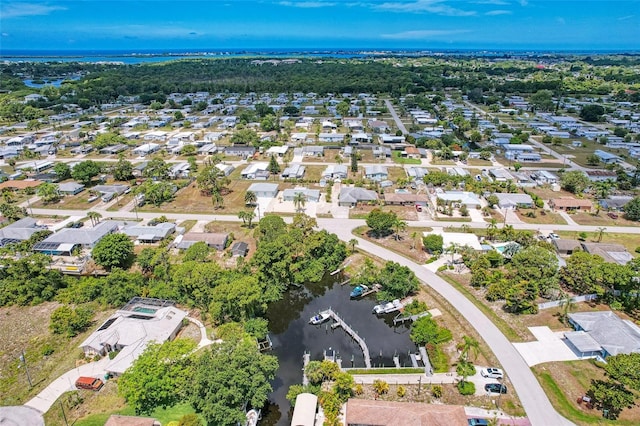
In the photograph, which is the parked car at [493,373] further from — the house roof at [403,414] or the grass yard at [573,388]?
the house roof at [403,414]

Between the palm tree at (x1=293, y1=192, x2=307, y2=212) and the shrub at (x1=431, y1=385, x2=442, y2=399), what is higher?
the palm tree at (x1=293, y1=192, x2=307, y2=212)

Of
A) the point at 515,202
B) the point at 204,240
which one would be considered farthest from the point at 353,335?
the point at 515,202

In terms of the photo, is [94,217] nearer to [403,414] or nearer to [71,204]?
[71,204]

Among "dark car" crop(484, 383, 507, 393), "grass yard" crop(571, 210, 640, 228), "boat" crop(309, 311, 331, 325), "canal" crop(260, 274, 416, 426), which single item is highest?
"grass yard" crop(571, 210, 640, 228)

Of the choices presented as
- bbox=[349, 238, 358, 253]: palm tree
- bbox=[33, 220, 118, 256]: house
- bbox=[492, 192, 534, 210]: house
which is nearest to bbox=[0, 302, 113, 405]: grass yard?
bbox=[33, 220, 118, 256]: house

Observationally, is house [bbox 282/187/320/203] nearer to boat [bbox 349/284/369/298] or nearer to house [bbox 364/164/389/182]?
house [bbox 364/164/389/182]

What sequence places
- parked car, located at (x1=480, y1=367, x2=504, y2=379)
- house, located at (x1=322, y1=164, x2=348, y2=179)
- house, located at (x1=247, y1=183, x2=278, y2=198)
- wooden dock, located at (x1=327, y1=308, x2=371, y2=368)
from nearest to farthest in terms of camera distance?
parked car, located at (x1=480, y1=367, x2=504, y2=379) → wooden dock, located at (x1=327, y1=308, x2=371, y2=368) → house, located at (x1=247, y1=183, x2=278, y2=198) → house, located at (x1=322, y1=164, x2=348, y2=179)

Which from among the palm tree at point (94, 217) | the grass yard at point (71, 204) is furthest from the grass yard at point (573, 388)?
the grass yard at point (71, 204)
